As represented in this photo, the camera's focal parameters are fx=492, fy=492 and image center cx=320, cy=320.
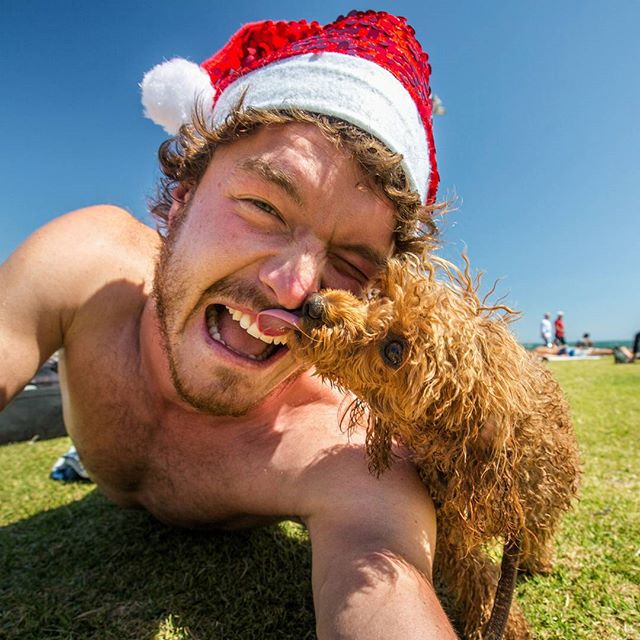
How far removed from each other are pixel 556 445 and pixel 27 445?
16.3 ft

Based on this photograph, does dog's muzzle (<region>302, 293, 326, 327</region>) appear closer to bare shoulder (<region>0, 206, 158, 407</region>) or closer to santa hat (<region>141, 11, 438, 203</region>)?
santa hat (<region>141, 11, 438, 203</region>)

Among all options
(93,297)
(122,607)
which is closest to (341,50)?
(93,297)

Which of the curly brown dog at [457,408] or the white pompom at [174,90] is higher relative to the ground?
the white pompom at [174,90]

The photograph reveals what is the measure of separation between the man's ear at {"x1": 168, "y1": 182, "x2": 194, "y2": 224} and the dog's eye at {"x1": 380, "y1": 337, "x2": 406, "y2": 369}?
1166 millimetres

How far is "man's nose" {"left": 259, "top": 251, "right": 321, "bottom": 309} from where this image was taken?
165 centimetres

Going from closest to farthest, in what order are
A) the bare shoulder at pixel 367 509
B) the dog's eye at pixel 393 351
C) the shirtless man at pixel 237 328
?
Result: 1. the bare shoulder at pixel 367 509
2. the dog's eye at pixel 393 351
3. the shirtless man at pixel 237 328

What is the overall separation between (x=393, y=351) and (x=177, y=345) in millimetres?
890

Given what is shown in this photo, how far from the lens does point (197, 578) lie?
6.53 ft

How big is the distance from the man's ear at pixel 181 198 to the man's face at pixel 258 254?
0.24 meters

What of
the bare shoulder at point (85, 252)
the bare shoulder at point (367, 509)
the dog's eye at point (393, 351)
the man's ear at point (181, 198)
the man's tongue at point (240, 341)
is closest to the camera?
the bare shoulder at point (367, 509)

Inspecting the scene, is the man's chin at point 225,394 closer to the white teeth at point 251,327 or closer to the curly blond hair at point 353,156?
the white teeth at point 251,327

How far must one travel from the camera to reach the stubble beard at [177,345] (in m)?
1.79

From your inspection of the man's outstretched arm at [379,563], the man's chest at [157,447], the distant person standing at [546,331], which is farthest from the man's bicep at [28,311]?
the distant person standing at [546,331]

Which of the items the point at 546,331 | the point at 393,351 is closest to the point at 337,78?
the point at 393,351
